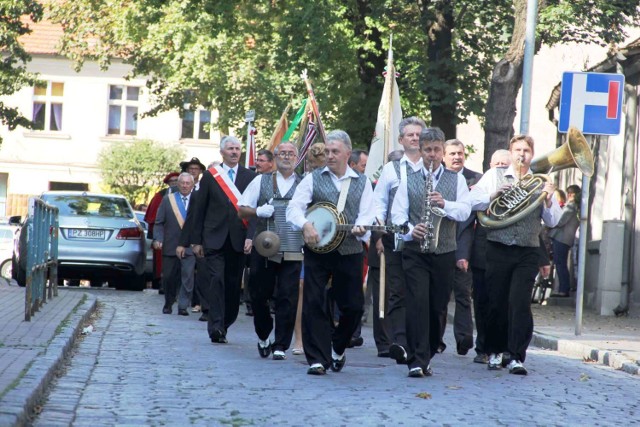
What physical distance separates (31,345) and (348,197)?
8.99 feet

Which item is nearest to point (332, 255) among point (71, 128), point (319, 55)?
point (319, 55)

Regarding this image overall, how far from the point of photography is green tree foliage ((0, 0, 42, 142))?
35.5 m

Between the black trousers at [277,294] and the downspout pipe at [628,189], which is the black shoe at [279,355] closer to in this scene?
the black trousers at [277,294]

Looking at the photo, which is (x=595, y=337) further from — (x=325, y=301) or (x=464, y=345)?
(x=325, y=301)

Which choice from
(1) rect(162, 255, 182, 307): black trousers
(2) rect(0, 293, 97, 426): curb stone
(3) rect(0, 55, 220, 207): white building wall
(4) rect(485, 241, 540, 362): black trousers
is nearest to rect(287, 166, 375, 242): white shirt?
(4) rect(485, 241, 540, 362): black trousers

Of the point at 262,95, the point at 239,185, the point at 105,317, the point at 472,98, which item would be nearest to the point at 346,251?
the point at 239,185

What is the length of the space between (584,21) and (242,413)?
15.7 m

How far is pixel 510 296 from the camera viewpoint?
11.2 meters

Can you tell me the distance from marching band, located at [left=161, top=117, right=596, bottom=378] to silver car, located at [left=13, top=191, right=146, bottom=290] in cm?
1082

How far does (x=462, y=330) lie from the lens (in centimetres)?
1295

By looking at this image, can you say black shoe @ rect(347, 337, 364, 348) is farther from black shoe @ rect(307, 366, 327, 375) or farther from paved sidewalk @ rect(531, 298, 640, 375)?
black shoe @ rect(307, 366, 327, 375)

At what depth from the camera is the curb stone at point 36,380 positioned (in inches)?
281

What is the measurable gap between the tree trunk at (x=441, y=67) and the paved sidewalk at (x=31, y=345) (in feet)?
29.1

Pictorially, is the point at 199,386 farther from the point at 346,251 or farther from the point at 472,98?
the point at 472,98
